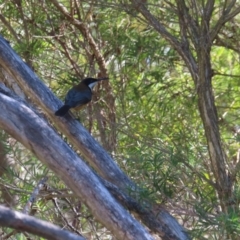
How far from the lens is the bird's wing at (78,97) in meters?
4.38

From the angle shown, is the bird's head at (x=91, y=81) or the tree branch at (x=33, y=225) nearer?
the tree branch at (x=33, y=225)

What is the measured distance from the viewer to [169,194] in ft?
10.9

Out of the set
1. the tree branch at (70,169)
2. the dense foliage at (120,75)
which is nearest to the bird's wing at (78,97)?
the dense foliage at (120,75)

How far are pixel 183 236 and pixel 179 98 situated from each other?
1.77 meters

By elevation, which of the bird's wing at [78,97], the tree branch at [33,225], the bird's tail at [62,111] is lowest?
the tree branch at [33,225]

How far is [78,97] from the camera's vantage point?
14.8 ft

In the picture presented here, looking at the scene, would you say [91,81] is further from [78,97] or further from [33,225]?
[33,225]

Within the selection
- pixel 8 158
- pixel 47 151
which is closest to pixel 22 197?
pixel 8 158

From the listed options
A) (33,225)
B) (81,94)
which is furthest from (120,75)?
(33,225)

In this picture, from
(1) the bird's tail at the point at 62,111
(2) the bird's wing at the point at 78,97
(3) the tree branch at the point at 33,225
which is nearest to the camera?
(3) the tree branch at the point at 33,225

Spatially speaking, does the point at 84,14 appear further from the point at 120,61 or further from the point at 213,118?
the point at 213,118

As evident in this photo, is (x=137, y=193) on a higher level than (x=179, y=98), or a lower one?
lower

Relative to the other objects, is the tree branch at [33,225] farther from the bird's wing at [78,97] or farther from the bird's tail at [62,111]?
the bird's wing at [78,97]

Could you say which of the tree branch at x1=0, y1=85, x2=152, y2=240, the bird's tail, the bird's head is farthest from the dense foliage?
the tree branch at x1=0, y1=85, x2=152, y2=240
